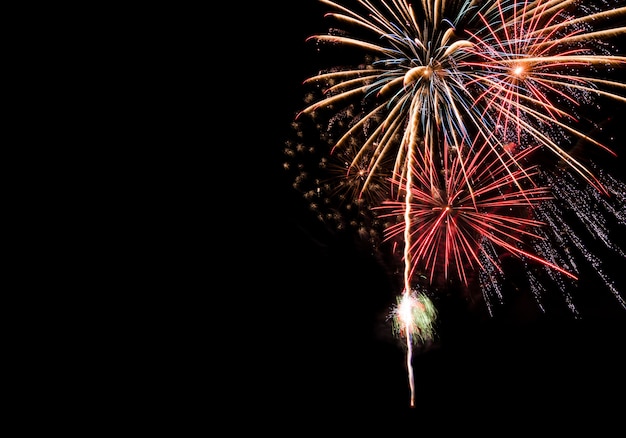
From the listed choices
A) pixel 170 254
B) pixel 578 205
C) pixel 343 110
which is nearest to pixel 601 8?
pixel 343 110

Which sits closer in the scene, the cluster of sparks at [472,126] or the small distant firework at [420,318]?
the cluster of sparks at [472,126]

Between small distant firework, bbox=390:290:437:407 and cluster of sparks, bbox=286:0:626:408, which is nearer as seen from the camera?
cluster of sparks, bbox=286:0:626:408

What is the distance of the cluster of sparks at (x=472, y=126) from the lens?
4727mm

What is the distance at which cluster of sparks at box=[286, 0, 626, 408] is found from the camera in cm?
473

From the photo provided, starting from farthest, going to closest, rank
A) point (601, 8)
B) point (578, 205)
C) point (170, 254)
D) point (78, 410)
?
point (170, 254) < point (578, 205) < point (78, 410) < point (601, 8)

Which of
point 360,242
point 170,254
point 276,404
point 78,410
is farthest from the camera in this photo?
point 360,242

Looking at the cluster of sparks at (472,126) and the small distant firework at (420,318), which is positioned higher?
the cluster of sparks at (472,126)

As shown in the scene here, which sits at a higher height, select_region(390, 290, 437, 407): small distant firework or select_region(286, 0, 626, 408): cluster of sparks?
select_region(286, 0, 626, 408): cluster of sparks

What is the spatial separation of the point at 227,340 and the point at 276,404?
68.4 inches

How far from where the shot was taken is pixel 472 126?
6520mm

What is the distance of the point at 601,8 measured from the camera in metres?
4.52

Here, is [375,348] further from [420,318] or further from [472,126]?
[472,126]

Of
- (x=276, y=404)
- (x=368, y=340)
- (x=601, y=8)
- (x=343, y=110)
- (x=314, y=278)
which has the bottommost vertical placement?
(x=276, y=404)

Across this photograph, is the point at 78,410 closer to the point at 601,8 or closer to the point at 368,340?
the point at 368,340
